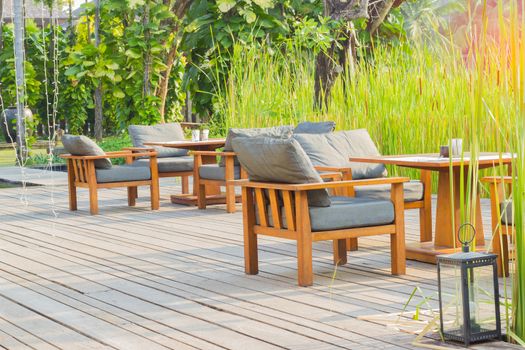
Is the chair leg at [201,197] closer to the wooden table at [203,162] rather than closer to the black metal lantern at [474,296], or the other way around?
the wooden table at [203,162]

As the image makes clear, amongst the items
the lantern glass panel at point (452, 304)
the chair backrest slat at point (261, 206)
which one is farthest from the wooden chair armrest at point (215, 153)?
the lantern glass panel at point (452, 304)

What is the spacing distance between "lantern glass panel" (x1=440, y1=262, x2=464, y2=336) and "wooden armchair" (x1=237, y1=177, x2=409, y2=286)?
3.93 feet

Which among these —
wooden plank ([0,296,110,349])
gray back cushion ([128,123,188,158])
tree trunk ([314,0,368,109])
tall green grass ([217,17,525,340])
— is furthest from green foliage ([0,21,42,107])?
wooden plank ([0,296,110,349])

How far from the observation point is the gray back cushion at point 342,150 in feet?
21.5

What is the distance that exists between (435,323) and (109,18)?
14.0 metres

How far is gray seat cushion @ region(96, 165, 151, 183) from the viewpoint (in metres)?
9.06

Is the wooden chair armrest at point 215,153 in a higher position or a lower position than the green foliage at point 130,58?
lower

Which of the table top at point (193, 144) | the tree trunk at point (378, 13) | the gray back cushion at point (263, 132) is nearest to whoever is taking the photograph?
the gray back cushion at point (263, 132)

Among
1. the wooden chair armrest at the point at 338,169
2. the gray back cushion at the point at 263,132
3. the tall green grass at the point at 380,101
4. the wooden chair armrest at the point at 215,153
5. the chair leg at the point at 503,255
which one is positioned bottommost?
the chair leg at the point at 503,255

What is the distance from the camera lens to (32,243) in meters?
7.16

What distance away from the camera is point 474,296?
3598 mm

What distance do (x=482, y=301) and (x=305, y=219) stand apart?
152cm

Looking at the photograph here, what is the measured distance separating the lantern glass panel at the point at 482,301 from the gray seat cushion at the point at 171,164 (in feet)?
20.6

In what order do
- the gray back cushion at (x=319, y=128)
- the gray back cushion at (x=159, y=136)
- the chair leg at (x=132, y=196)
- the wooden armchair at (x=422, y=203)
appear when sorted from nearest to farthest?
the wooden armchair at (x=422, y=203) < the gray back cushion at (x=319, y=128) < the chair leg at (x=132, y=196) < the gray back cushion at (x=159, y=136)
